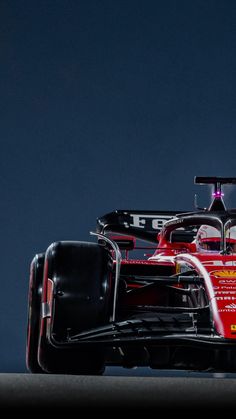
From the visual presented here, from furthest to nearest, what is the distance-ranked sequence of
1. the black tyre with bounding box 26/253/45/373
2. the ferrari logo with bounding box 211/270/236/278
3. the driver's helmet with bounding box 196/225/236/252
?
the driver's helmet with bounding box 196/225/236/252, the black tyre with bounding box 26/253/45/373, the ferrari logo with bounding box 211/270/236/278

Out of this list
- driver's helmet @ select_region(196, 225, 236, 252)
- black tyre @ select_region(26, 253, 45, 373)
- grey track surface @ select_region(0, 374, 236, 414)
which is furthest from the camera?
driver's helmet @ select_region(196, 225, 236, 252)

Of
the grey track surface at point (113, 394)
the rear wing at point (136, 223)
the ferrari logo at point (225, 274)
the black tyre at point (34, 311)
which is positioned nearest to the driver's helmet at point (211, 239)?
the rear wing at point (136, 223)

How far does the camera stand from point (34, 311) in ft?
10.7

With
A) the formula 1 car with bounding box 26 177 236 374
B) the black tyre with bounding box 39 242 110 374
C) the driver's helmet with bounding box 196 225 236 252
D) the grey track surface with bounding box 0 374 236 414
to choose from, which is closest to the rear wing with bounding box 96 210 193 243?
the driver's helmet with bounding box 196 225 236 252

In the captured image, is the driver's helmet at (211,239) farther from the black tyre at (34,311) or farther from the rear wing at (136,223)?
the black tyre at (34,311)

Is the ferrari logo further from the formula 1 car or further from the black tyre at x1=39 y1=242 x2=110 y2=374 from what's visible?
the black tyre at x1=39 y1=242 x2=110 y2=374

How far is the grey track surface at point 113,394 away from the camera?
1.64 metres

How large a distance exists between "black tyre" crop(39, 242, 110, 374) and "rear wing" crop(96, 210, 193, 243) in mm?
1669

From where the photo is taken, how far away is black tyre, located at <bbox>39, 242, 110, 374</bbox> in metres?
2.89

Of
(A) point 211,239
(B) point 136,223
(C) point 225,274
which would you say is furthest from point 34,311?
(B) point 136,223

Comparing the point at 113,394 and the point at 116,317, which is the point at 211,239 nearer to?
the point at 116,317

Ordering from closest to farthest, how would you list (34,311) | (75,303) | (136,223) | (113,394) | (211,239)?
(113,394), (75,303), (34,311), (211,239), (136,223)

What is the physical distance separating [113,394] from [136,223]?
316 cm

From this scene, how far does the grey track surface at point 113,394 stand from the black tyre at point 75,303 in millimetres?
788
